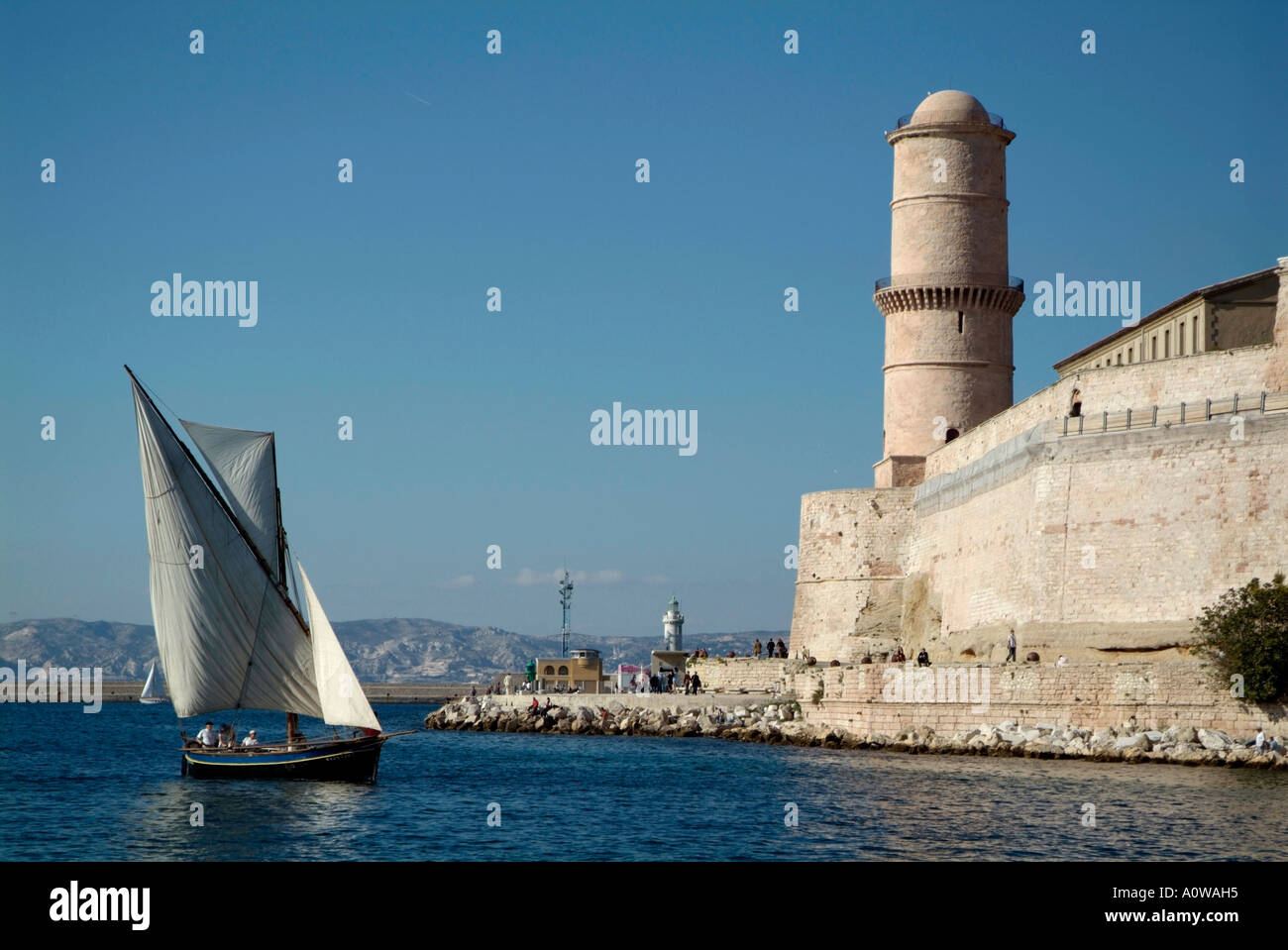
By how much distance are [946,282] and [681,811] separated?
85.9ft

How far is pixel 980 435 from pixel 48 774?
25696mm

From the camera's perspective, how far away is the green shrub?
30000 mm

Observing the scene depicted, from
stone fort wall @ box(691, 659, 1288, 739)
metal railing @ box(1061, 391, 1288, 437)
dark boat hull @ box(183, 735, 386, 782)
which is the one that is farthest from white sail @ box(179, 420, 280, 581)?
metal railing @ box(1061, 391, 1288, 437)

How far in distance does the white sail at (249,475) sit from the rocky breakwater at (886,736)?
14.4 metres

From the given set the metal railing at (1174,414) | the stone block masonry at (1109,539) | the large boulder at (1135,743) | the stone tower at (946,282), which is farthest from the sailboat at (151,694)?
the large boulder at (1135,743)

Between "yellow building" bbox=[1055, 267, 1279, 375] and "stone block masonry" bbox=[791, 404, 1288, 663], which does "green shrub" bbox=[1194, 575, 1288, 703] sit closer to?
"stone block masonry" bbox=[791, 404, 1288, 663]

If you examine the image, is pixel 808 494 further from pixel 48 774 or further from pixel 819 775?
pixel 48 774

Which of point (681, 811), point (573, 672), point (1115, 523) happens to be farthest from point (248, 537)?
point (573, 672)

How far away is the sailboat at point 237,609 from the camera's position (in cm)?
3006

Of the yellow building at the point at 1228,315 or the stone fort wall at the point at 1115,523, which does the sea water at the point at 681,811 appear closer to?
the stone fort wall at the point at 1115,523

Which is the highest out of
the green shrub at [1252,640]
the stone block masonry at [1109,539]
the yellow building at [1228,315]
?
the yellow building at [1228,315]

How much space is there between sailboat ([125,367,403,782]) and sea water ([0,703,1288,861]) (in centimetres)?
97

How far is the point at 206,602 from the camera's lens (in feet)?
99.7

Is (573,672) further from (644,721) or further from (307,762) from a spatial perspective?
(307,762)
